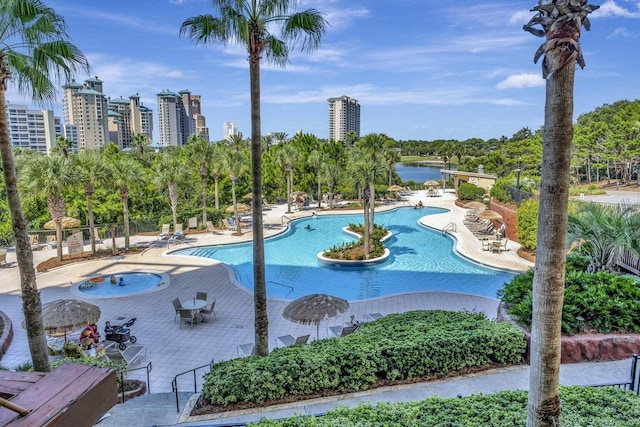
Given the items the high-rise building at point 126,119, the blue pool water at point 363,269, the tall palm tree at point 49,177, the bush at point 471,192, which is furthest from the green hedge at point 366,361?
the high-rise building at point 126,119

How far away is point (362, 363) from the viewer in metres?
→ 6.91

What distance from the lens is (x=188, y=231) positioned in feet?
88.0

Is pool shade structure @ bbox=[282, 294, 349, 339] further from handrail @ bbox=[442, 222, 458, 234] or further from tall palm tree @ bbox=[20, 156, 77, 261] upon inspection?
handrail @ bbox=[442, 222, 458, 234]

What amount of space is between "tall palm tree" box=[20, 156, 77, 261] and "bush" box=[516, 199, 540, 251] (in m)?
21.3

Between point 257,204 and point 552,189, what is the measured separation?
19.6ft

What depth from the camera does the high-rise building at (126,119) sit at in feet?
527

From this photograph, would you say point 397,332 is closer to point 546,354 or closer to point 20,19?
point 546,354

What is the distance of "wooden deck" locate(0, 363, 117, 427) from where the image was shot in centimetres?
217

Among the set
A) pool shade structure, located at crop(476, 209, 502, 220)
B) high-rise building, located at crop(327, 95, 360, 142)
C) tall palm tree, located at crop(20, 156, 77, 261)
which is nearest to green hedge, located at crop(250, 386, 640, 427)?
tall palm tree, located at crop(20, 156, 77, 261)

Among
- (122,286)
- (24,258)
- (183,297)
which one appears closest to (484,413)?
(24,258)

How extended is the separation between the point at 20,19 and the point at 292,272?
48.8ft

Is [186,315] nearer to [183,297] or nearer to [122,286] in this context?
[183,297]

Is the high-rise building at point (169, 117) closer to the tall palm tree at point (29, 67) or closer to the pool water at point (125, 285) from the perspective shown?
the pool water at point (125, 285)

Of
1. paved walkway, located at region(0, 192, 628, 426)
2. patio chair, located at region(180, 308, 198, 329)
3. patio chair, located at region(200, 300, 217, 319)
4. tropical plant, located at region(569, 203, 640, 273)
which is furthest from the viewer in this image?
patio chair, located at region(200, 300, 217, 319)
